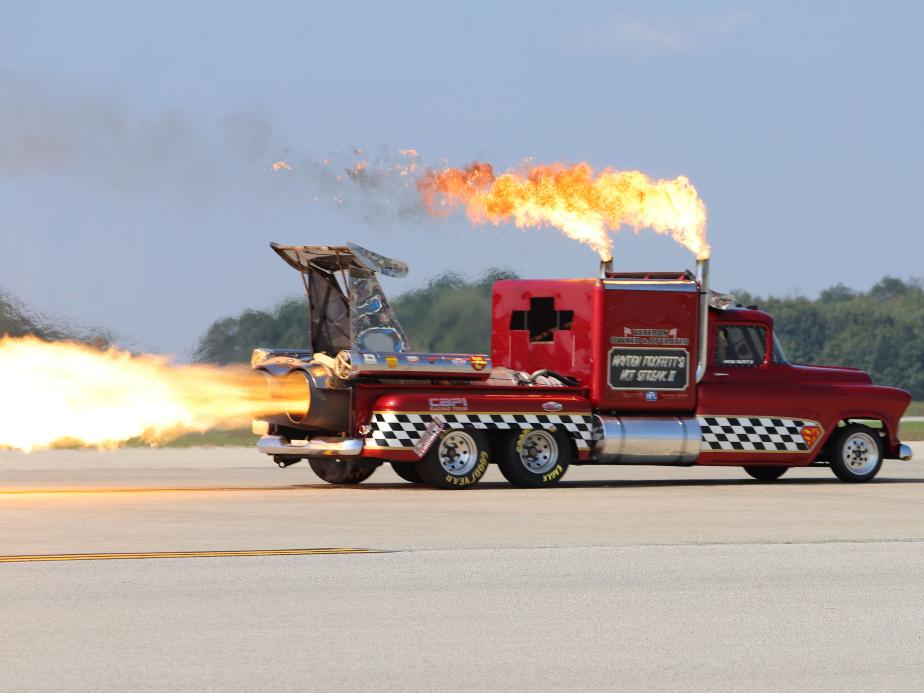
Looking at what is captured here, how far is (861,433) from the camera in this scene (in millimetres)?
25562

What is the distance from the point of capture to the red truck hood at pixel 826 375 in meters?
25.3

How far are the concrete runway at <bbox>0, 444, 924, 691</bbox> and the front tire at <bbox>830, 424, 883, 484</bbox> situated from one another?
402 cm

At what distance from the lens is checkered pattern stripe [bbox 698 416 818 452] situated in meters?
24.4

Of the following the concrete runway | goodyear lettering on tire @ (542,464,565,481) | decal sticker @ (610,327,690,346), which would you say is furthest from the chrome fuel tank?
the concrete runway

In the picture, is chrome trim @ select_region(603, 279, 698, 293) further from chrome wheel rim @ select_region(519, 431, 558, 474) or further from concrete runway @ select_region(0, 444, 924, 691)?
concrete runway @ select_region(0, 444, 924, 691)

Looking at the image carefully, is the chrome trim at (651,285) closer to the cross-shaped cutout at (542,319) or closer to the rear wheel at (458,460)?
the cross-shaped cutout at (542,319)

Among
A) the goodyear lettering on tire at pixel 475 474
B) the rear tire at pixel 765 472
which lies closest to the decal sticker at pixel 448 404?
the goodyear lettering on tire at pixel 475 474

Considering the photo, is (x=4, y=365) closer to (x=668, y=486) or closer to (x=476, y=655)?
(x=668, y=486)

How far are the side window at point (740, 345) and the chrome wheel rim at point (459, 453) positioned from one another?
444 cm

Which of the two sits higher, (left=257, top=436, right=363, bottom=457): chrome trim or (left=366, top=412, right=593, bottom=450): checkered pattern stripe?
(left=366, top=412, right=593, bottom=450): checkered pattern stripe

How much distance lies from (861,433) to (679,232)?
4.37 m

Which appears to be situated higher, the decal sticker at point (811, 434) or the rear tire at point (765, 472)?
the decal sticker at point (811, 434)

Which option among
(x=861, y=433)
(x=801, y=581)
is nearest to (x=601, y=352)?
(x=861, y=433)

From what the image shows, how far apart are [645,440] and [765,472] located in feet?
12.5
